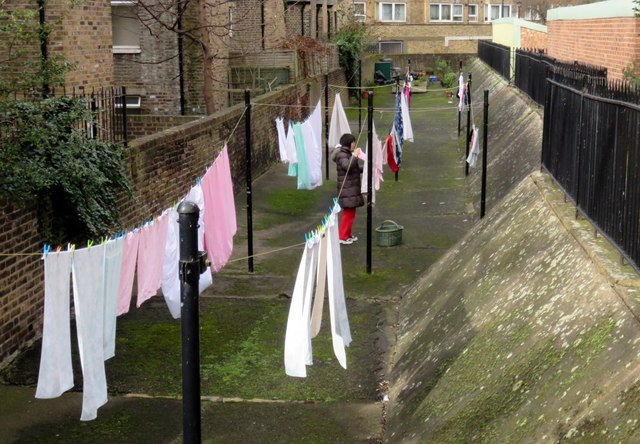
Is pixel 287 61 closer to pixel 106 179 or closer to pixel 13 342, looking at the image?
pixel 106 179

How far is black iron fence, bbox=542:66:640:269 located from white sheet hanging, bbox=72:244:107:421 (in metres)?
3.84

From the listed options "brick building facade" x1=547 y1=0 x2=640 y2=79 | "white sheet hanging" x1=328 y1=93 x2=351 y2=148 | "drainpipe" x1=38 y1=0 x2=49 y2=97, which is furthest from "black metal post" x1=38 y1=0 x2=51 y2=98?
"brick building facade" x1=547 y1=0 x2=640 y2=79

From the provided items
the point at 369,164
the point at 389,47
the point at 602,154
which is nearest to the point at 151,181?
the point at 369,164

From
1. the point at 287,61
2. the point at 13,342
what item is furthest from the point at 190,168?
the point at 287,61

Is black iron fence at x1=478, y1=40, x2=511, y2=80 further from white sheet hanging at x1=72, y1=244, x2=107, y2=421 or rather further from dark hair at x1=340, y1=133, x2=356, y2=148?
white sheet hanging at x1=72, y1=244, x2=107, y2=421

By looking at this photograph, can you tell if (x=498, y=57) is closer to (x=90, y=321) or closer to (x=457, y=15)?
(x=90, y=321)

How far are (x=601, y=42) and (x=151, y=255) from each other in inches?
453

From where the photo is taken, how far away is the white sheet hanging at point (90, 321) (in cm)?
669

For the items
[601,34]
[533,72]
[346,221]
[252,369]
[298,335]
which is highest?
[601,34]

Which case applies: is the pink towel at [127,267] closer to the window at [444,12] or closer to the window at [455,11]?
the window at [444,12]

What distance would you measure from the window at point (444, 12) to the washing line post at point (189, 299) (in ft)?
→ 207

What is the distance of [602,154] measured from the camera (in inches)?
281

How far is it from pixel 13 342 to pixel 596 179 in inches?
223

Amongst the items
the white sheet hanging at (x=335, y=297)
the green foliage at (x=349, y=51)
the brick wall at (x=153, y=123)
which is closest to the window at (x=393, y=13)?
the green foliage at (x=349, y=51)
